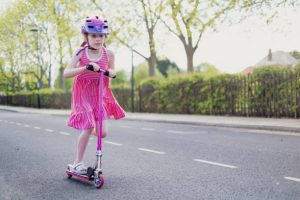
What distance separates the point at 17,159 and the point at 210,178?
3.55m

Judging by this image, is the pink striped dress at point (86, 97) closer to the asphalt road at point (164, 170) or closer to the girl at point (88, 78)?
the girl at point (88, 78)

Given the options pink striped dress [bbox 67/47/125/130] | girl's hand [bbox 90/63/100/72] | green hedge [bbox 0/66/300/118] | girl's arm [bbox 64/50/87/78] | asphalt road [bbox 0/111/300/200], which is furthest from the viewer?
green hedge [bbox 0/66/300/118]

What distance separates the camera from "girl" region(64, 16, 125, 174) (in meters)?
5.11

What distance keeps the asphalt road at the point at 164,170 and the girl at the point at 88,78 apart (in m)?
0.58

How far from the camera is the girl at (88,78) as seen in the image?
16.8ft

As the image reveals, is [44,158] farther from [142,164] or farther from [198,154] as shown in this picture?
[198,154]

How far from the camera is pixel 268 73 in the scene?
59.0 feet

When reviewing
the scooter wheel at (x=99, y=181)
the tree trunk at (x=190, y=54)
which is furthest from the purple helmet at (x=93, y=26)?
the tree trunk at (x=190, y=54)

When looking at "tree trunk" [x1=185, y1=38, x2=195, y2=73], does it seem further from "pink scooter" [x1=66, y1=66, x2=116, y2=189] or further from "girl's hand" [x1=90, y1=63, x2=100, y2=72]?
"girl's hand" [x1=90, y1=63, x2=100, y2=72]

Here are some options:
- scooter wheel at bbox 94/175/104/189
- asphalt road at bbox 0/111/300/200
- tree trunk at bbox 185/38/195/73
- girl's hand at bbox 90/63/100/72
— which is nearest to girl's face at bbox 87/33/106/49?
girl's hand at bbox 90/63/100/72

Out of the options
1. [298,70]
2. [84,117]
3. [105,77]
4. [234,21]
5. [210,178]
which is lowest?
[210,178]

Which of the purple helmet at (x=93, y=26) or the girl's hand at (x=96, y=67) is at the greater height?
the purple helmet at (x=93, y=26)

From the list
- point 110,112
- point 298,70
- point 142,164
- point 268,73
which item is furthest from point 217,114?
point 110,112

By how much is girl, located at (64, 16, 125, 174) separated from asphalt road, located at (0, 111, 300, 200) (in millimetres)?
583
